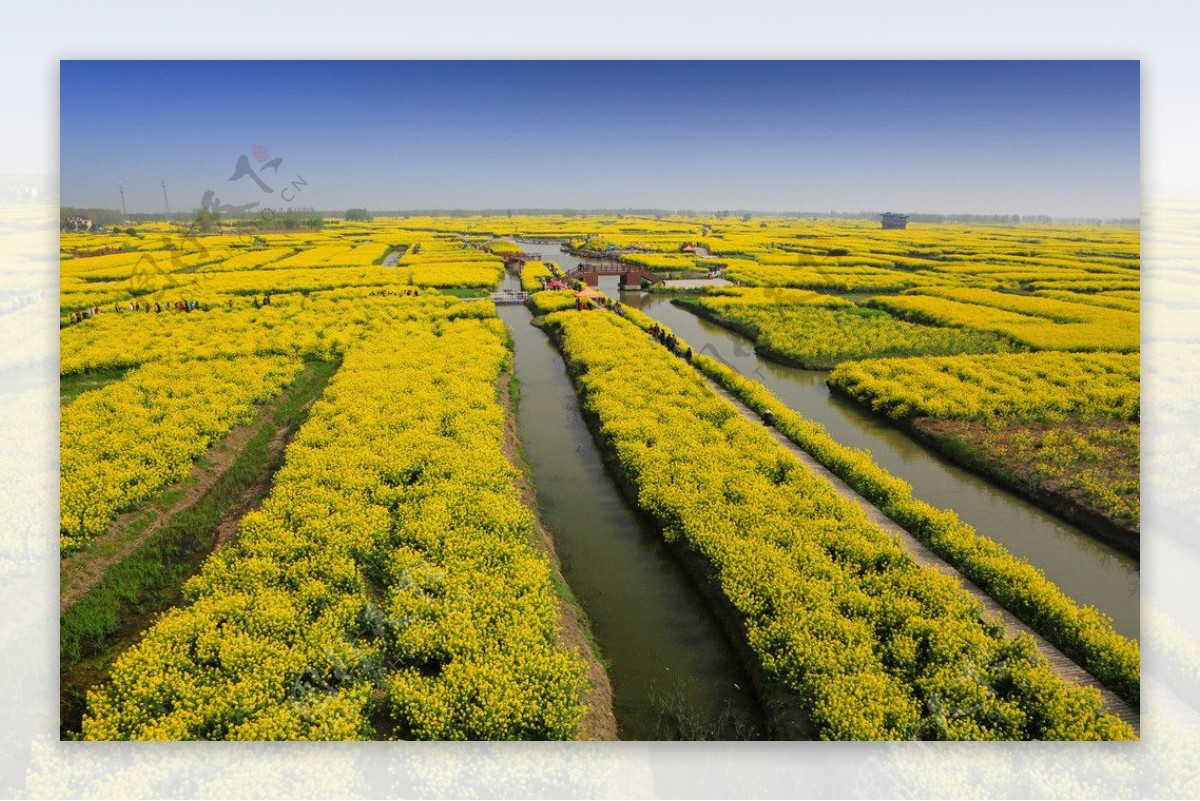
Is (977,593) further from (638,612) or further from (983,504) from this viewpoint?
(638,612)

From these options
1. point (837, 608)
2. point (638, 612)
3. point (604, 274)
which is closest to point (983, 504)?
point (837, 608)

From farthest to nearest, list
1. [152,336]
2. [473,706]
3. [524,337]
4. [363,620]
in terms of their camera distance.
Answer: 1. [524,337]
2. [152,336]
3. [363,620]
4. [473,706]

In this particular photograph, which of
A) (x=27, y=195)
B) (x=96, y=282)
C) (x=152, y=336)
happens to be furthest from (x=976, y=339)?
(x=96, y=282)

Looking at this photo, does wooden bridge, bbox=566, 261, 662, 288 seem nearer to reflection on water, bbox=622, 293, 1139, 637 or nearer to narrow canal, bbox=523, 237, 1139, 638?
narrow canal, bbox=523, 237, 1139, 638

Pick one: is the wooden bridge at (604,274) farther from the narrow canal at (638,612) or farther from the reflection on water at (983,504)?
the narrow canal at (638,612)

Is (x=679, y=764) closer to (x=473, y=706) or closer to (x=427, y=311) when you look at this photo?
(x=473, y=706)

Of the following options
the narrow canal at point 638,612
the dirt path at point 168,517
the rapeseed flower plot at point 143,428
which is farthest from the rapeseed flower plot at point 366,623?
the rapeseed flower plot at point 143,428
